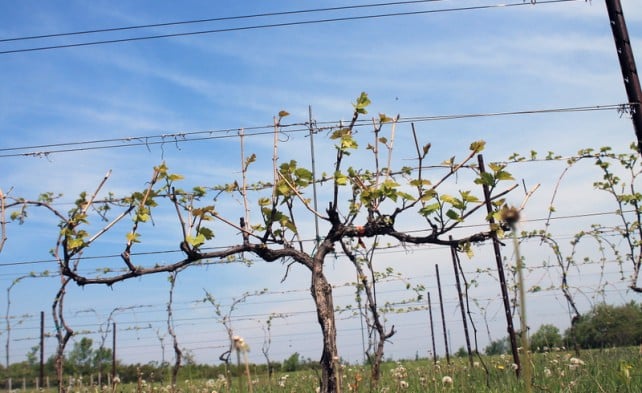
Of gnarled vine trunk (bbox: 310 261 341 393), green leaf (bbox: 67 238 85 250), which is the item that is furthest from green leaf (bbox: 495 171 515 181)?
green leaf (bbox: 67 238 85 250)

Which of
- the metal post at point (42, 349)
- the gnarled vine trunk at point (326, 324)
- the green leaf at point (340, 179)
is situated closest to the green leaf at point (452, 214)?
the green leaf at point (340, 179)

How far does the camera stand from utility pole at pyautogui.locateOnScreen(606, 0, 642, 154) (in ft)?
20.2

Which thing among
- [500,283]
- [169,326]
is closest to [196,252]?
[169,326]

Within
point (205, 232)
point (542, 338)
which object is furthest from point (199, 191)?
point (542, 338)

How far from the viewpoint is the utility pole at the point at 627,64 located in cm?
617

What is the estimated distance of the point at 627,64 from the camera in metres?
6.27

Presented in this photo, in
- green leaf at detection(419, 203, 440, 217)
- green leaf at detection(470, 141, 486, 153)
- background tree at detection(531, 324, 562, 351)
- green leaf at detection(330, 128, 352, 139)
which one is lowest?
background tree at detection(531, 324, 562, 351)

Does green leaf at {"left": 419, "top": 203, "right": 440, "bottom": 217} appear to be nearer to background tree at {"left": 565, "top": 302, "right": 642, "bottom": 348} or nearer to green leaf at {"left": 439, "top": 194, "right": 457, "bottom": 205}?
green leaf at {"left": 439, "top": 194, "right": 457, "bottom": 205}

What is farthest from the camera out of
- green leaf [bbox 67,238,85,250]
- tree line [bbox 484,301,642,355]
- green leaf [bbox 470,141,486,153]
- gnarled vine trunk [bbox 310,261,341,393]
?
tree line [bbox 484,301,642,355]

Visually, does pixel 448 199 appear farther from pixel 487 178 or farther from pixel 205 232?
pixel 205 232

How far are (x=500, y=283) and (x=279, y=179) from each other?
3811mm

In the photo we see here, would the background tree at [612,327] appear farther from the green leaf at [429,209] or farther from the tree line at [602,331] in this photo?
the green leaf at [429,209]

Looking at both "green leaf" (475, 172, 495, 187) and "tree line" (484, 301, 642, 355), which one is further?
"tree line" (484, 301, 642, 355)

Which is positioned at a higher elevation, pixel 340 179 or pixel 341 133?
pixel 341 133
